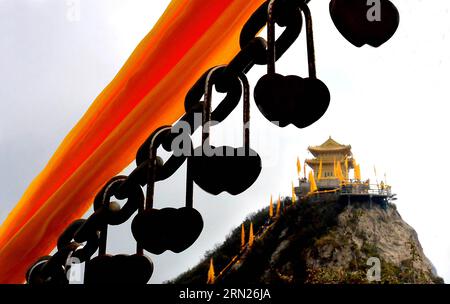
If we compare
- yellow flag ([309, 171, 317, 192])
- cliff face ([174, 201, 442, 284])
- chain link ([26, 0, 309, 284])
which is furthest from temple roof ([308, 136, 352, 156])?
chain link ([26, 0, 309, 284])

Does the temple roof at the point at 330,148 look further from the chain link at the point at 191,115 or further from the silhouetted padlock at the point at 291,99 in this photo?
the silhouetted padlock at the point at 291,99

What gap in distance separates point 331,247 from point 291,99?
3854cm

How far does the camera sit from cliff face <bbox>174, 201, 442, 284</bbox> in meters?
36.1

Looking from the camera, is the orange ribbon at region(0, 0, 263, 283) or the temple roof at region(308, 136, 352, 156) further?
the temple roof at region(308, 136, 352, 156)

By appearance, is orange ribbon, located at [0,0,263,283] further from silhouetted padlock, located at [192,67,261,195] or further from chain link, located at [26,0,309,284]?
silhouetted padlock, located at [192,67,261,195]

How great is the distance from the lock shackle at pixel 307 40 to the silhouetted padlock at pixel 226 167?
0.26ft

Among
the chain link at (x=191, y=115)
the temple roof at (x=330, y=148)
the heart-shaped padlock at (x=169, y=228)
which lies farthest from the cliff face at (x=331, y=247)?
the heart-shaped padlock at (x=169, y=228)

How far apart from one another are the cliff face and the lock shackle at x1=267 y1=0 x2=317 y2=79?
35804 mm

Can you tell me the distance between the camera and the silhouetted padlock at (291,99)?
46cm

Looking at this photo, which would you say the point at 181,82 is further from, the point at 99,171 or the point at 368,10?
the point at 368,10

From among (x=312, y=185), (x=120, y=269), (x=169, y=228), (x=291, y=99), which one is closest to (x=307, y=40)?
(x=291, y=99)
